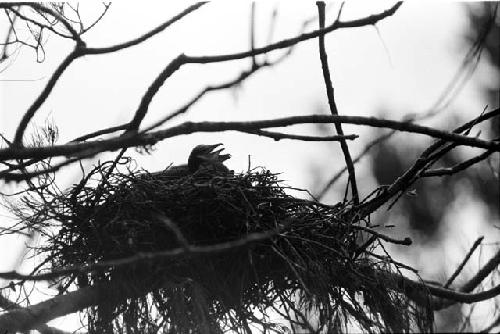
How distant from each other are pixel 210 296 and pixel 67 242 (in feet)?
2.58

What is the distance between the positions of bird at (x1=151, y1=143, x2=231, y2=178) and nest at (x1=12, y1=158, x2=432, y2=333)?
1.50ft

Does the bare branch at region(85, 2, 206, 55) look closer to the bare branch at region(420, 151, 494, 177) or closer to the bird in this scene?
the bare branch at region(420, 151, 494, 177)

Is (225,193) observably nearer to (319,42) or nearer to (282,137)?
(319,42)

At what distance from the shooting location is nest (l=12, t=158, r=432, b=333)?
3.64 metres

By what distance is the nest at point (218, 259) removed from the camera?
12.0 ft

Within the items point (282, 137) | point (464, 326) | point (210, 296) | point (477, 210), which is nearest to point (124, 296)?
point (210, 296)

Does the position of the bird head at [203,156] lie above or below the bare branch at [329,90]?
above

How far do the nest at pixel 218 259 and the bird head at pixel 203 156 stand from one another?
99 centimetres

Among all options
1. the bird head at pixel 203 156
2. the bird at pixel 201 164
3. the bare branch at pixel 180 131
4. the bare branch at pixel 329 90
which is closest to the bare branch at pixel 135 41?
the bare branch at pixel 180 131

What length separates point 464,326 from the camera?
5.02 meters

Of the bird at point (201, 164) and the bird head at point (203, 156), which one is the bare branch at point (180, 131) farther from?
the bird head at point (203, 156)

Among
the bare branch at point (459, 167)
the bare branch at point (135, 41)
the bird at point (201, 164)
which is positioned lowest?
the bare branch at point (459, 167)

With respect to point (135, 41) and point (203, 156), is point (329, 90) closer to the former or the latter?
point (135, 41)

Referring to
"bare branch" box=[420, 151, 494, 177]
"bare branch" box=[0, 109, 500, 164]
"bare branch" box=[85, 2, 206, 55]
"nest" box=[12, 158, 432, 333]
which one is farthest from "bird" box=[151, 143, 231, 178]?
"bare branch" box=[0, 109, 500, 164]
